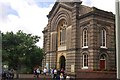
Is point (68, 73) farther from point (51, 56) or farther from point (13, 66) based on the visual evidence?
point (13, 66)

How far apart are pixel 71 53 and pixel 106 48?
4.27 metres

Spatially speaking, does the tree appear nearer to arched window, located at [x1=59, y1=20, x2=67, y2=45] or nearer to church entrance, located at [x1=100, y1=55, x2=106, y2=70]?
church entrance, located at [x1=100, y1=55, x2=106, y2=70]

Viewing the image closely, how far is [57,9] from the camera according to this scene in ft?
107

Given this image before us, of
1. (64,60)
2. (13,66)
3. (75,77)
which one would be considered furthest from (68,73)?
(13,66)

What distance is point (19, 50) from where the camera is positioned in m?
22.6

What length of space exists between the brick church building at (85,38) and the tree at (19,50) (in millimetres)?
5549

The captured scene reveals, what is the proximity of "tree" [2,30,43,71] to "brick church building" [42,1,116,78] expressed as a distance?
5549 millimetres

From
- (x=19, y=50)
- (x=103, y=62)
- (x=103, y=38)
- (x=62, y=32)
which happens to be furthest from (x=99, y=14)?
(x=19, y=50)

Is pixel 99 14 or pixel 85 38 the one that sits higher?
pixel 99 14

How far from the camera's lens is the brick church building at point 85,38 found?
1027 inches

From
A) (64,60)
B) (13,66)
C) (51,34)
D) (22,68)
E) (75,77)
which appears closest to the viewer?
(13,66)

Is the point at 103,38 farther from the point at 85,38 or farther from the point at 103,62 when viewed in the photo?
the point at 103,62

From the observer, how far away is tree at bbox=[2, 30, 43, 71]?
22344 mm

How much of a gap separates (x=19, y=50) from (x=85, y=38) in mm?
8622
